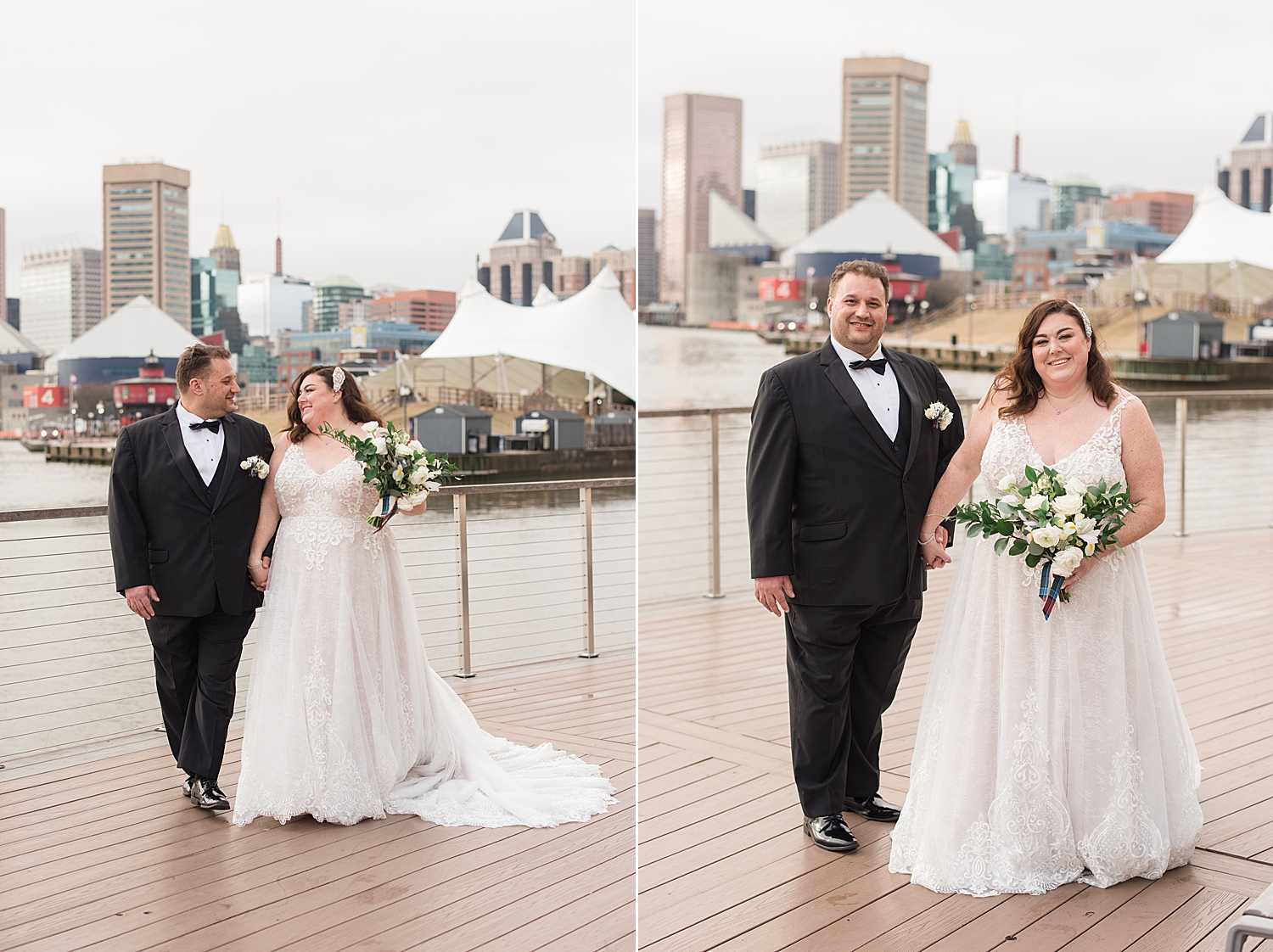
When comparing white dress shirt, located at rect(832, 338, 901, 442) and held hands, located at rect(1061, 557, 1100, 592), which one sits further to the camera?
white dress shirt, located at rect(832, 338, 901, 442)

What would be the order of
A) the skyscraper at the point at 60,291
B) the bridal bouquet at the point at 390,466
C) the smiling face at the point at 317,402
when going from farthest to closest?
1. the skyscraper at the point at 60,291
2. the smiling face at the point at 317,402
3. the bridal bouquet at the point at 390,466

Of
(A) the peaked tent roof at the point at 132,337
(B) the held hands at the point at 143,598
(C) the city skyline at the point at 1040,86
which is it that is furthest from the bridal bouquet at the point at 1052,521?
(C) the city skyline at the point at 1040,86

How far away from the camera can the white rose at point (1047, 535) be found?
2430 mm

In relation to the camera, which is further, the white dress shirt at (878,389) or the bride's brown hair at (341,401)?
the bride's brown hair at (341,401)

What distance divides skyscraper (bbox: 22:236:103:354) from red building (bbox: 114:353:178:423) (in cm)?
198

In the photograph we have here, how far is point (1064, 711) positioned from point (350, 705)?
1.95 m

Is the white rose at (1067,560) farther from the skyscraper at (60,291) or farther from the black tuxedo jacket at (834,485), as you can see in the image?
the skyscraper at (60,291)

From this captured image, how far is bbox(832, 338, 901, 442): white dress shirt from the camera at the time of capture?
2.77 m

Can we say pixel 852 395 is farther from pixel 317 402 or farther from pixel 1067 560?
pixel 317 402

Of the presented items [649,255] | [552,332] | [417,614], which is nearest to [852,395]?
[417,614]

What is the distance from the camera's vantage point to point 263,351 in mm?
27766

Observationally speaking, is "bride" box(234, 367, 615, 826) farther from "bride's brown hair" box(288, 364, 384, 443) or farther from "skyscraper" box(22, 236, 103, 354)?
"skyscraper" box(22, 236, 103, 354)

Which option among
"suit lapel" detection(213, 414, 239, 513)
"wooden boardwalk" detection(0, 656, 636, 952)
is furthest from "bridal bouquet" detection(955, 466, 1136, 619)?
"suit lapel" detection(213, 414, 239, 513)

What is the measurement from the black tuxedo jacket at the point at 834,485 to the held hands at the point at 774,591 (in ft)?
0.07
